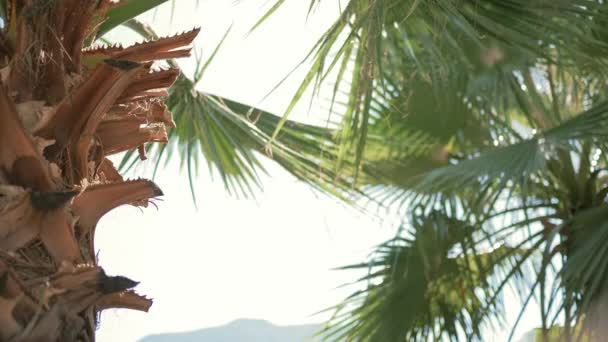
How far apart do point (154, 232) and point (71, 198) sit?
3803 millimetres

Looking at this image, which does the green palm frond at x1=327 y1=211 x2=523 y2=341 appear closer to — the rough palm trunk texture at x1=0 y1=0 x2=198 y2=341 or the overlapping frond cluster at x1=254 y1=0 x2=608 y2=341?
the overlapping frond cluster at x1=254 y1=0 x2=608 y2=341

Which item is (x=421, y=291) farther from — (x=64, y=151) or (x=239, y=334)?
(x=239, y=334)

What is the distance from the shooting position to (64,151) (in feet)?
4.21

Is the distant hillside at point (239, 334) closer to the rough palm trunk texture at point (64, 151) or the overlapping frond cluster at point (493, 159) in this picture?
the overlapping frond cluster at point (493, 159)

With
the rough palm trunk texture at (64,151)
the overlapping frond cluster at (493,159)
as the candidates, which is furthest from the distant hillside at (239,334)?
the rough palm trunk texture at (64,151)

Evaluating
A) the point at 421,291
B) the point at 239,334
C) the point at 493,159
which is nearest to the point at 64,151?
the point at 493,159

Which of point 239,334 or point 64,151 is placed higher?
point 64,151

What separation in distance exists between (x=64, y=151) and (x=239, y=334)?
5656 mm

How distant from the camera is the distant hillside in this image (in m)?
6.65

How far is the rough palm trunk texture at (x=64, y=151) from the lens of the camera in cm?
111

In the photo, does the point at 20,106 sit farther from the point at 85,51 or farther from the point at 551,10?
the point at 551,10

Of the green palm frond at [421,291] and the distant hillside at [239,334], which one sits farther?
the distant hillside at [239,334]

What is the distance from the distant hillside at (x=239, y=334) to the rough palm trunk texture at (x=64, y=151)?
208 inches

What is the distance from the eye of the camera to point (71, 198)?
3.75ft
